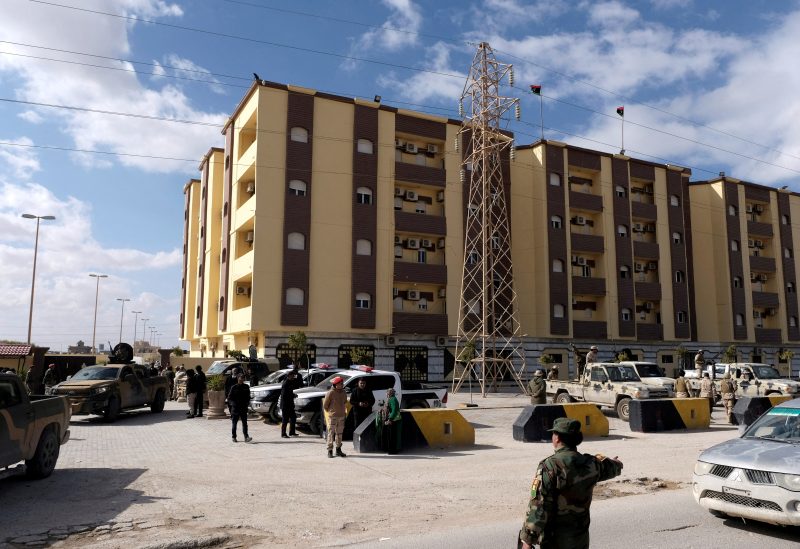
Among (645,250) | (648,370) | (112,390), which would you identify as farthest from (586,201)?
(112,390)

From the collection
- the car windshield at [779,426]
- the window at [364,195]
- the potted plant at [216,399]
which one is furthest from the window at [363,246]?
the car windshield at [779,426]

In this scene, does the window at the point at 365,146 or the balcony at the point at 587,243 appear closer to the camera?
the window at the point at 365,146

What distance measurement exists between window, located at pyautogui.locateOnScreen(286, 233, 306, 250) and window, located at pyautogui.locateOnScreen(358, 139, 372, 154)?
6521 millimetres

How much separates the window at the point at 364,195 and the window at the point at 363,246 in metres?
2.34

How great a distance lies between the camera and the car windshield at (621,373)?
69.8ft

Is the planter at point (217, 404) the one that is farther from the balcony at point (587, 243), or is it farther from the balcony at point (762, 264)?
the balcony at point (762, 264)

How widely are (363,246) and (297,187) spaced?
5.18 m

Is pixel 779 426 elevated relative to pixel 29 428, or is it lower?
elevated

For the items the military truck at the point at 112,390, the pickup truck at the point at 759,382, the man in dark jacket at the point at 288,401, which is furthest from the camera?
the pickup truck at the point at 759,382

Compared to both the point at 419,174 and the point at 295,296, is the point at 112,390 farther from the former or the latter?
the point at 419,174

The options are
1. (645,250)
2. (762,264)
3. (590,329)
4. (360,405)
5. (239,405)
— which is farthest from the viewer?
(762,264)

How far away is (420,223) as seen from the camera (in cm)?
3966

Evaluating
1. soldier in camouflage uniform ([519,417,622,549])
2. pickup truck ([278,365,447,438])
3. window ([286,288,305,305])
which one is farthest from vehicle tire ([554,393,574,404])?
soldier in camouflage uniform ([519,417,622,549])

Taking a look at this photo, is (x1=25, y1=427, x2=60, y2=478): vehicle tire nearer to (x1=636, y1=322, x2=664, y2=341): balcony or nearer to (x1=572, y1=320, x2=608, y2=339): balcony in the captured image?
(x1=572, y1=320, x2=608, y2=339): balcony
